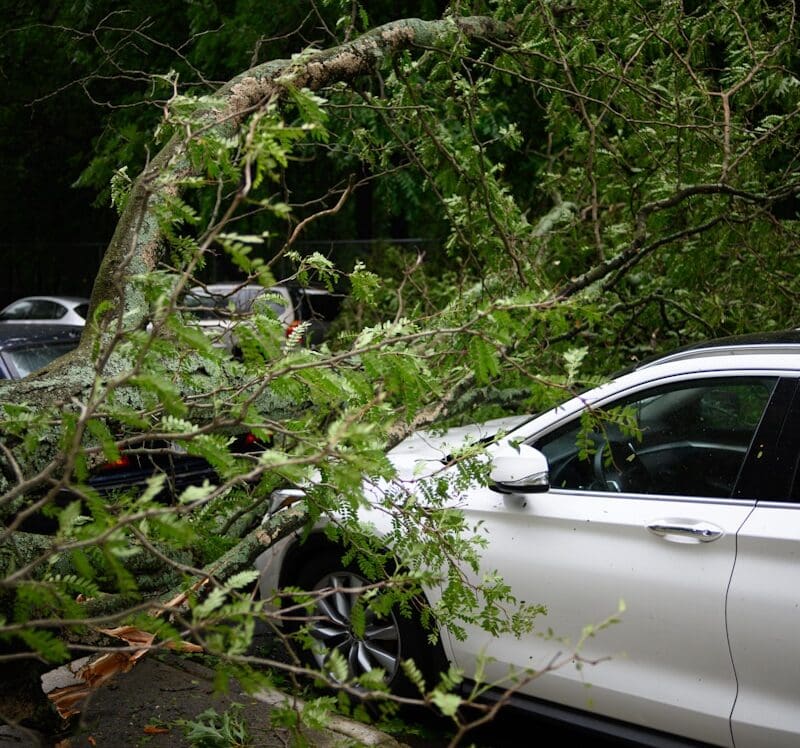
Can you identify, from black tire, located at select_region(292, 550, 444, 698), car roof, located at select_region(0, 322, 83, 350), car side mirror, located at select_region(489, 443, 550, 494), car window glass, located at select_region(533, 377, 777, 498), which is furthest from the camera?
car roof, located at select_region(0, 322, 83, 350)

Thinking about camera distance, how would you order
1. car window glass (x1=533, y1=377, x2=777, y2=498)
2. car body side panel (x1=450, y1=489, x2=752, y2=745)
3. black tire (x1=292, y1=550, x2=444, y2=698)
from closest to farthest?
1. car body side panel (x1=450, y1=489, x2=752, y2=745)
2. car window glass (x1=533, y1=377, x2=777, y2=498)
3. black tire (x1=292, y1=550, x2=444, y2=698)

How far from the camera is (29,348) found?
7391mm

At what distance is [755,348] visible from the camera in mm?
3568

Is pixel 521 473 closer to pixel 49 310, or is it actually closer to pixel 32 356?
pixel 32 356

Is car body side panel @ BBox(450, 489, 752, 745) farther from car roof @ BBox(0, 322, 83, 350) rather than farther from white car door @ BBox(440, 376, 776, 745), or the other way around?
car roof @ BBox(0, 322, 83, 350)

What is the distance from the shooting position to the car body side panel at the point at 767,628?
3.10 metres

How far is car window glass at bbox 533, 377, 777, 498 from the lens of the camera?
3500 millimetres

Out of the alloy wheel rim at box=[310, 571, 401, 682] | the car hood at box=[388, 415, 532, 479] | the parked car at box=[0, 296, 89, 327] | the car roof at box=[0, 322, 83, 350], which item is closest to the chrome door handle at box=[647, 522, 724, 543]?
the car hood at box=[388, 415, 532, 479]

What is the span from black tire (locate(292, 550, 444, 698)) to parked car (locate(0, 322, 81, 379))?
355 centimetres

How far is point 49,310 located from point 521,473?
15.4 m

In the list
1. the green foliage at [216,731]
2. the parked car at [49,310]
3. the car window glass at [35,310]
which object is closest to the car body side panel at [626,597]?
the green foliage at [216,731]

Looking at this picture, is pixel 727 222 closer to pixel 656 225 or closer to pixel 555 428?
pixel 656 225

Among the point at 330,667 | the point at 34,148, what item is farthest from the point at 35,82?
the point at 330,667

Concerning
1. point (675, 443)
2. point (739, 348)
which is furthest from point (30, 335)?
point (739, 348)
